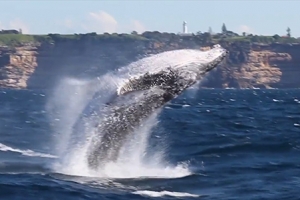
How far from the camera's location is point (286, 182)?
19641 millimetres

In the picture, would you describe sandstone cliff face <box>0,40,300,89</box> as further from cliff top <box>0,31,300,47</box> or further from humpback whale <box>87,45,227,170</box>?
humpback whale <box>87,45,227,170</box>

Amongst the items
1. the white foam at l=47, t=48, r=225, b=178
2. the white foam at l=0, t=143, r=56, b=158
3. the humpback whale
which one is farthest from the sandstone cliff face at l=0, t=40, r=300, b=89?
the humpback whale

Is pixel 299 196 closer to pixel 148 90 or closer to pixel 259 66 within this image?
pixel 148 90

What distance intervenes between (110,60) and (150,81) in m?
137

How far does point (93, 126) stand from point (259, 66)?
6200 inches

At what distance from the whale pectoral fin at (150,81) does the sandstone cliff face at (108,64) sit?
438 feet

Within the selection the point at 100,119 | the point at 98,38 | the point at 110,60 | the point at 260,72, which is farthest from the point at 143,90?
the point at 98,38

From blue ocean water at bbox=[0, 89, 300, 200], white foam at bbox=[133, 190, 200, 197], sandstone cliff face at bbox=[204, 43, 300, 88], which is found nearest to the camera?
white foam at bbox=[133, 190, 200, 197]

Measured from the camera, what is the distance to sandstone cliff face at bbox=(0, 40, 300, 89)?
15962 centimetres

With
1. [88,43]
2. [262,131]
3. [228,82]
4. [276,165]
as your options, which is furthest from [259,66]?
[276,165]

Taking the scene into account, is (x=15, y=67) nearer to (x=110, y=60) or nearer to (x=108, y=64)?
(x=108, y=64)

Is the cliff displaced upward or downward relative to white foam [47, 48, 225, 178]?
downward

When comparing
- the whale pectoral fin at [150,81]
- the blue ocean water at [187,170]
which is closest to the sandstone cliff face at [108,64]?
the blue ocean water at [187,170]

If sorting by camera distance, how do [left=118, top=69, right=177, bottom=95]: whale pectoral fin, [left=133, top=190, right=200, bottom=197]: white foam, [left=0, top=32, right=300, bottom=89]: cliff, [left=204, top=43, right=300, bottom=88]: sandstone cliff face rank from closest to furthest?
[left=133, top=190, right=200, bottom=197]: white foam, [left=118, top=69, right=177, bottom=95]: whale pectoral fin, [left=0, top=32, right=300, bottom=89]: cliff, [left=204, top=43, right=300, bottom=88]: sandstone cliff face
